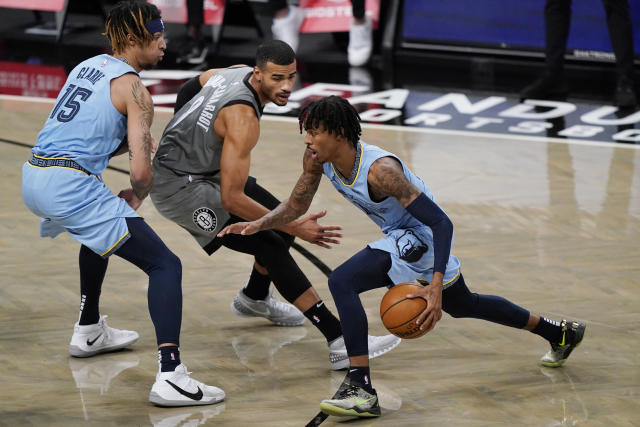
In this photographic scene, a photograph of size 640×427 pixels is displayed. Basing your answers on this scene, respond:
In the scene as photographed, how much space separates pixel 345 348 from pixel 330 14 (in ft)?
24.9

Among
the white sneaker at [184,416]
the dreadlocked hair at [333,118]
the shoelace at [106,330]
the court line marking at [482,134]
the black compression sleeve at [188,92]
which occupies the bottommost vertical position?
the white sneaker at [184,416]

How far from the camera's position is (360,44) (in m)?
11.6

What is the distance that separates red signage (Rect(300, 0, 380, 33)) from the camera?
11773mm

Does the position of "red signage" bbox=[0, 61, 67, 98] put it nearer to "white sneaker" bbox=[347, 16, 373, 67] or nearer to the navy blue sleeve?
"white sneaker" bbox=[347, 16, 373, 67]

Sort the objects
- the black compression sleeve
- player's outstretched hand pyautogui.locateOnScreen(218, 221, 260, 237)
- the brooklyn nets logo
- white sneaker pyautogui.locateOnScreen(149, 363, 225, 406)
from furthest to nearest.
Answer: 1. the black compression sleeve
2. the brooklyn nets logo
3. player's outstretched hand pyautogui.locateOnScreen(218, 221, 260, 237)
4. white sneaker pyautogui.locateOnScreen(149, 363, 225, 406)

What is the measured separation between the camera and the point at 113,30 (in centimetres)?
470

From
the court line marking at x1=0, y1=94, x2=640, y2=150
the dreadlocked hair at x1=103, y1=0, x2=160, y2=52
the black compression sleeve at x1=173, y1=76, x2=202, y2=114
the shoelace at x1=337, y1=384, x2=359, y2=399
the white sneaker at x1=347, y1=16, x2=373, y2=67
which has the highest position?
the dreadlocked hair at x1=103, y1=0, x2=160, y2=52

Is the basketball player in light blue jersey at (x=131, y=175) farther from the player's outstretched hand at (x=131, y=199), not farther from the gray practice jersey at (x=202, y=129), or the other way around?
the gray practice jersey at (x=202, y=129)

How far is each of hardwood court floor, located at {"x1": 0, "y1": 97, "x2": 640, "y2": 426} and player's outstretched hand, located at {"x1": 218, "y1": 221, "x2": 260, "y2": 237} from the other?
0.70 m

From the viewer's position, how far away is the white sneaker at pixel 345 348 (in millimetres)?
5023

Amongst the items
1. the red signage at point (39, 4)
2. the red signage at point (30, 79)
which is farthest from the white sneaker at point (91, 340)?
the red signage at point (39, 4)

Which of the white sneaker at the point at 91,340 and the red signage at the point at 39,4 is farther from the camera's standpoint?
the red signage at the point at 39,4

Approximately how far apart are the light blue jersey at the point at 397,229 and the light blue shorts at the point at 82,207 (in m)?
0.98

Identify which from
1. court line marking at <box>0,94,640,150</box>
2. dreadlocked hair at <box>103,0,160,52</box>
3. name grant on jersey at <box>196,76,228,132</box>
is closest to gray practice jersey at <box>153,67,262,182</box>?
name grant on jersey at <box>196,76,228,132</box>
